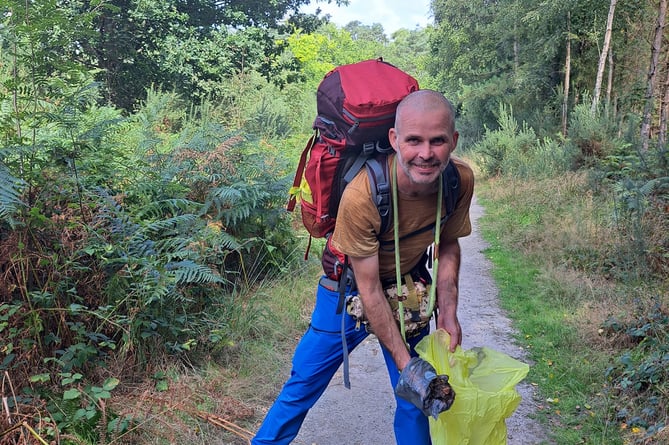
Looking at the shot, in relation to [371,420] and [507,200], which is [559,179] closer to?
[507,200]

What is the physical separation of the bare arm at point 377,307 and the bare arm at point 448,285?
31 centimetres

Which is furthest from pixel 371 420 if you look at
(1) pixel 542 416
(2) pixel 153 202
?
(2) pixel 153 202

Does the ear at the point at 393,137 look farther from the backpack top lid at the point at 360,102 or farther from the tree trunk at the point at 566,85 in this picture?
the tree trunk at the point at 566,85

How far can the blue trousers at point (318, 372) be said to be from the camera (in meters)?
2.58

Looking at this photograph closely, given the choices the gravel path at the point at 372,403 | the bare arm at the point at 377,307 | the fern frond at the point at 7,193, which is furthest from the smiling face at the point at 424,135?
the gravel path at the point at 372,403

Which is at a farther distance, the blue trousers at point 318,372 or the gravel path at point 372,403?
the gravel path at point 372,403

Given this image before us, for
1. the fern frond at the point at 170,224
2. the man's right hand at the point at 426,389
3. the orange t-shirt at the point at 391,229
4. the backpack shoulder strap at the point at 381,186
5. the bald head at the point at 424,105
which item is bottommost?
the man's right hand at the point at 426,389

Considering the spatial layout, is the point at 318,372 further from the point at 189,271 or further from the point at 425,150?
the point at 189,271

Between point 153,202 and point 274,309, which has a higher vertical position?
point 153,202

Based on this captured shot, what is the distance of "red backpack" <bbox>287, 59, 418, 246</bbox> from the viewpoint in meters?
2.29

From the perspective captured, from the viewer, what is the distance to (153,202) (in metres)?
4.46

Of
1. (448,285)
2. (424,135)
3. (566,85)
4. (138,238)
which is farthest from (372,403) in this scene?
(566,85)

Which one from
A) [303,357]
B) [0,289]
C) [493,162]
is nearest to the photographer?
[303,357]

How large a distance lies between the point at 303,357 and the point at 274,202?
12.1ft
